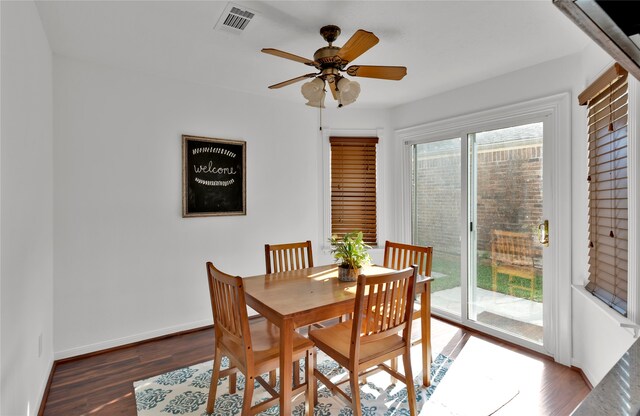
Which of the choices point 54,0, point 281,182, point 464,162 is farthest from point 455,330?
point 54,0

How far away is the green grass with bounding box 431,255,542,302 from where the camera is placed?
3.07 meters

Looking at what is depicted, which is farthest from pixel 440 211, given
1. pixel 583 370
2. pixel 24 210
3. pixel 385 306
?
pixel 24 210

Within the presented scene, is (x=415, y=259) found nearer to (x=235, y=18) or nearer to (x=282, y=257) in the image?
(x=282, y=257)

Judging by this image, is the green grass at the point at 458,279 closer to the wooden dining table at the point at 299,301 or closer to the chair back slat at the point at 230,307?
the wooden dining table at the point at 299,301

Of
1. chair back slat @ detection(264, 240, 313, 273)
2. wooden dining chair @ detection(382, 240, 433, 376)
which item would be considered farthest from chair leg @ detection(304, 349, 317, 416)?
chair back slat @ detection(264, 240, 313, 273)

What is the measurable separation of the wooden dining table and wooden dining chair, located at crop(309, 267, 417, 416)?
16 centimetres

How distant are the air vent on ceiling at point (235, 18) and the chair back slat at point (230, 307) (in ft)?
5.16

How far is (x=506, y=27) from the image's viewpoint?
2.32 meters

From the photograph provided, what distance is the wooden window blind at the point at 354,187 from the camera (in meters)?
4.35

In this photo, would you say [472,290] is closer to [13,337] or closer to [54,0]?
[13,337]

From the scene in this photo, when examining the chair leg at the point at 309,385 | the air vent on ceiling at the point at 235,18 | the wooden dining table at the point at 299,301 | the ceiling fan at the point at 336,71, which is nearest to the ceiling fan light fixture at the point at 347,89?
the ceiling fan at the point at 336,71

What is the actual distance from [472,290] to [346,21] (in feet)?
9.44

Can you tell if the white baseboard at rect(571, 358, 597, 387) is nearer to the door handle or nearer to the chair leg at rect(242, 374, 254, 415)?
the door handle

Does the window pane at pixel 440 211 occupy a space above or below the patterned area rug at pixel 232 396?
above
